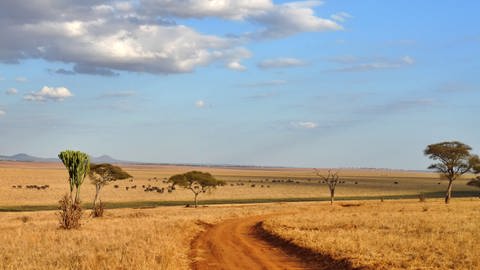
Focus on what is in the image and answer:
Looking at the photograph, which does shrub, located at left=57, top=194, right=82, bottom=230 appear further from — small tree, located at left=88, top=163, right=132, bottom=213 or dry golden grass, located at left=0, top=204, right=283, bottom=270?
small tree, located at left=88, top=163, right=132, bottom=213

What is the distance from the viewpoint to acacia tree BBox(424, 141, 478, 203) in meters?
72.6

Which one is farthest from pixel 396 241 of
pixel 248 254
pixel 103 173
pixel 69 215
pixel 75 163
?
pixel 103 173

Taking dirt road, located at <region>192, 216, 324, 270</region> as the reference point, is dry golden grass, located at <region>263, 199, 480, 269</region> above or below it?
above

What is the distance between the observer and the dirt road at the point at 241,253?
17656 mm

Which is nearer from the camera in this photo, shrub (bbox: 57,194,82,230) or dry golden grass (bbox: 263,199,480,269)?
dry golden grass (bbox: 263,199,480,269)

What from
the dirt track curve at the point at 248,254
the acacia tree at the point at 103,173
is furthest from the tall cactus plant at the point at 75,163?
the acacia tree at the point at 103,173

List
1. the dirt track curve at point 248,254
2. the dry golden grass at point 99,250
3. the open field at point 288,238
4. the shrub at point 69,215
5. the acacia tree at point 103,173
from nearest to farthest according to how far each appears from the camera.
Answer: the dry golden grass at point 99,250 < the open field at point 288,238 < the dirt track curve at point 248,254 < the shrub at point 69,215 < the acacia tree at point 103,173

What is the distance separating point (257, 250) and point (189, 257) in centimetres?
331

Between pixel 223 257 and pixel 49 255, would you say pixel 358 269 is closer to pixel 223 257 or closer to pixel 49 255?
pixel 223 257

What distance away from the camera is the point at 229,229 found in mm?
31688

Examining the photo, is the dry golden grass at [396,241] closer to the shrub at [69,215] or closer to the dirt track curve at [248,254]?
the dirt track curve at [248,254]

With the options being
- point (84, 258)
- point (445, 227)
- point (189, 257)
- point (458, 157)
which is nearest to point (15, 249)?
point (84, 258)

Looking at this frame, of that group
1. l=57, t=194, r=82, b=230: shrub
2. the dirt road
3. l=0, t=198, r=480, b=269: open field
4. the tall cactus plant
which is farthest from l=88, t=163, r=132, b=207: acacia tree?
the dirt road

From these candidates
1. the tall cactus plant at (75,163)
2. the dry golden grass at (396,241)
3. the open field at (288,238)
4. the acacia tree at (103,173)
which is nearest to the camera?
the open field at (288,238)
